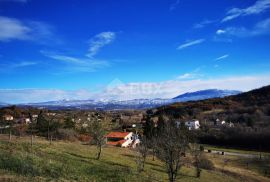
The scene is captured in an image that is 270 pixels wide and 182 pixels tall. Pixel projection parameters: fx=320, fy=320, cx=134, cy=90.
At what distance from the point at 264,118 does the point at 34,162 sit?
13865 cm

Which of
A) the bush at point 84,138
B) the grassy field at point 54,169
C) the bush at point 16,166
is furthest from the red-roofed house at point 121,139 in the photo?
the bush at point 16,166

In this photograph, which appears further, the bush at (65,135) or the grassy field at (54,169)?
the bush at (65,135)

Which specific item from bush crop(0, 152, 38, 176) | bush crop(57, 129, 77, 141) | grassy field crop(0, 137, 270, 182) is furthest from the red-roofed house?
bush crop(0, 152, 38, 176)

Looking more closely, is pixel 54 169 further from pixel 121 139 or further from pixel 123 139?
pixel 121 139

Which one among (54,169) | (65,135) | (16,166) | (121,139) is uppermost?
(16,166)

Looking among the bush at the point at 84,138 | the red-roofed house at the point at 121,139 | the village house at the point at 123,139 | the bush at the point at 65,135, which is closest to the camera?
the bush at the point at 65,135

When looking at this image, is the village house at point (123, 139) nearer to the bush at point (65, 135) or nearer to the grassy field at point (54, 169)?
the bush at point (65, 135)

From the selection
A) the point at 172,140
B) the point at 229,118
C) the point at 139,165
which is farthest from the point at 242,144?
the point at 172,140

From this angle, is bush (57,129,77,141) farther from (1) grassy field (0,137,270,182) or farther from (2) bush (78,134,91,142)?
(1) grassy field (0,137,270,182)

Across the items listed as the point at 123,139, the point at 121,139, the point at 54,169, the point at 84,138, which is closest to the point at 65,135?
the point at 84,138

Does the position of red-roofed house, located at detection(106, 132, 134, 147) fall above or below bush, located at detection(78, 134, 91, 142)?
below

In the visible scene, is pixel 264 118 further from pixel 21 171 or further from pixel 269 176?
pixel 21 171

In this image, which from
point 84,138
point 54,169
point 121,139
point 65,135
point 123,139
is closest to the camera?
point 54,169

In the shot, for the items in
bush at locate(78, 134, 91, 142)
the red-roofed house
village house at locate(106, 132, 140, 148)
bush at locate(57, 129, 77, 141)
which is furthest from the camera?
village house at locate(106, 132, 140, 148)
